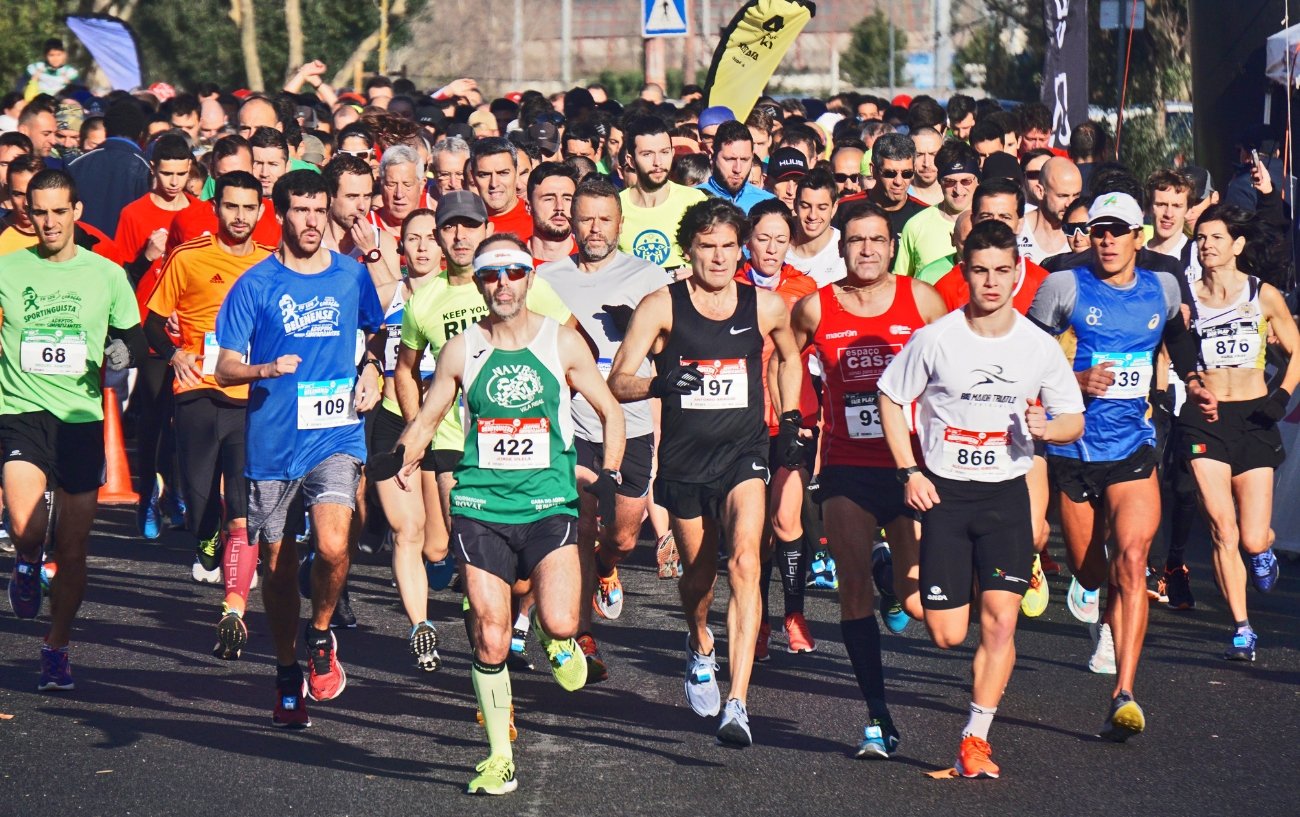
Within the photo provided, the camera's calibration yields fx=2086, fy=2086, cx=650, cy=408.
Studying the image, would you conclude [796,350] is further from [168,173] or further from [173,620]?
[168,173]

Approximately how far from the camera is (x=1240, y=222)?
961 cm

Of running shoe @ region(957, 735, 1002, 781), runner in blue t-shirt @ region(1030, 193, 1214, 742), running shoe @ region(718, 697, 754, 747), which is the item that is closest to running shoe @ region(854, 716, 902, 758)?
running shoe @ region(957, 735, 1002, 781)

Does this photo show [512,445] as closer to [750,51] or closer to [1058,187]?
[1058,187]

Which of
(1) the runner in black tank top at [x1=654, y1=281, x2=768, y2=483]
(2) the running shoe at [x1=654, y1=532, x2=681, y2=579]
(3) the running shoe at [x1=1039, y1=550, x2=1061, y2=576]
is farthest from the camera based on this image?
(3) the running shoe at [x1=1039, y1=550, x2=1061, y2=576]

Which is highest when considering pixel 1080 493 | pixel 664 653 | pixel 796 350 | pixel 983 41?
pixel 983 41

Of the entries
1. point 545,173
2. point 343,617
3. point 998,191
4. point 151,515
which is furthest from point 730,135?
point 151,515

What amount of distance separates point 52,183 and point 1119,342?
4.46 metres

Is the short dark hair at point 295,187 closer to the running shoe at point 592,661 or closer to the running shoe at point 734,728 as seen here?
the running shoe at point 592,661

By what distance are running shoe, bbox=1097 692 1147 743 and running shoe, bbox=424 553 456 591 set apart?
3.42m

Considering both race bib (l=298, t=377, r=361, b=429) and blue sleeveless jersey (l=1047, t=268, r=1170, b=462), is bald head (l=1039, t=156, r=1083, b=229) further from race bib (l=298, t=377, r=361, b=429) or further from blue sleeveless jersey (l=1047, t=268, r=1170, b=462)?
race bib (l=298, t=377, r=361, b=429)

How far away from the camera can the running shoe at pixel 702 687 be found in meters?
7.79

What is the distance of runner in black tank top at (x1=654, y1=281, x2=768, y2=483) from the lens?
8.02m

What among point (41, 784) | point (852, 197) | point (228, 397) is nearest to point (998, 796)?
point (41, 784)

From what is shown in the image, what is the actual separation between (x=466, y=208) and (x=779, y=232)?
4.70ft
